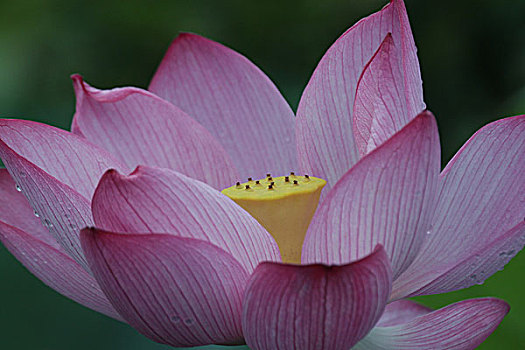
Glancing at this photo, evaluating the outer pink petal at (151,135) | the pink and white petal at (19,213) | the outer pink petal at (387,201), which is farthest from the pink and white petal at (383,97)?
the pink and white petal at (19,213)

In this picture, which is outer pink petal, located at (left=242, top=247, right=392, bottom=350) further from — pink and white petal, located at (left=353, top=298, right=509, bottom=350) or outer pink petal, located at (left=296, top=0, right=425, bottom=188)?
outer pink petal, located at (left=296, top=0, right=425, bottom=188)

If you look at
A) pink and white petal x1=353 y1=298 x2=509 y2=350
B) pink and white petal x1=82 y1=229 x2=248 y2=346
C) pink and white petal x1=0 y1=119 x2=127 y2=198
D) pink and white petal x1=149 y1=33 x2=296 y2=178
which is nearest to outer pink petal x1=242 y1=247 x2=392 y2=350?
pink and white petal x1=82 y1=229 x2=248 y2=346

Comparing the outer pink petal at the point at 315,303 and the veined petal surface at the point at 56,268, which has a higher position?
the outer pink petal at the point at 315,303

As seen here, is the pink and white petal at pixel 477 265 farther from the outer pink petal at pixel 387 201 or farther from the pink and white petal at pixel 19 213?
the pink and white petal at pixel 19 213

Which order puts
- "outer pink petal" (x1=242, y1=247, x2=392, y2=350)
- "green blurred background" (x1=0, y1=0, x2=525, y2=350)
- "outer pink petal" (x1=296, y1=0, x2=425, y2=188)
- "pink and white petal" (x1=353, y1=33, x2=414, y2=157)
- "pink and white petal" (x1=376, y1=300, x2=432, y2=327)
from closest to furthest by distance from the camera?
"outer pink petal" (x1=242, y1=247, x2=392, y2=350), "pink and white petal" (x1=353, y1=33, x2=414, y2=157), "outer pink petal" (x1=296, y1=0, x2=425, y2=188), "pink and white petal" (x1=376, y1=300, x2=432, y2=327), "green blurred background" (x1=0, y1=0, x2=525, y2=350)

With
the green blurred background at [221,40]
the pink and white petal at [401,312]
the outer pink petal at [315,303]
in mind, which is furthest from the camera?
the green blurred background at [221,40]

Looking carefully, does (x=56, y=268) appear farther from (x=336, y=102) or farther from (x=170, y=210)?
(x=336, y=102)
